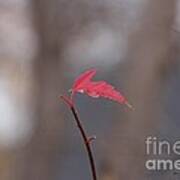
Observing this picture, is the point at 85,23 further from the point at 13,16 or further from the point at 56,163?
the point at 56,163

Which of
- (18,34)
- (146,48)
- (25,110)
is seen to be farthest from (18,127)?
(146,48)

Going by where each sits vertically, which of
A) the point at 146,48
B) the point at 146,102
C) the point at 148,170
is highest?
the point at 146,48

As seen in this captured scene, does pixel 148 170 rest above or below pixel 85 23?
below

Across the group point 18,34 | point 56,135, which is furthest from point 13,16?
point 56,135

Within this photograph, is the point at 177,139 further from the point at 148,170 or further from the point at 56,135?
the point at 56,135

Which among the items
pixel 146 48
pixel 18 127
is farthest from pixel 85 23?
pixel 18 127

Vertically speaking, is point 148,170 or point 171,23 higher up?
point 171,23
